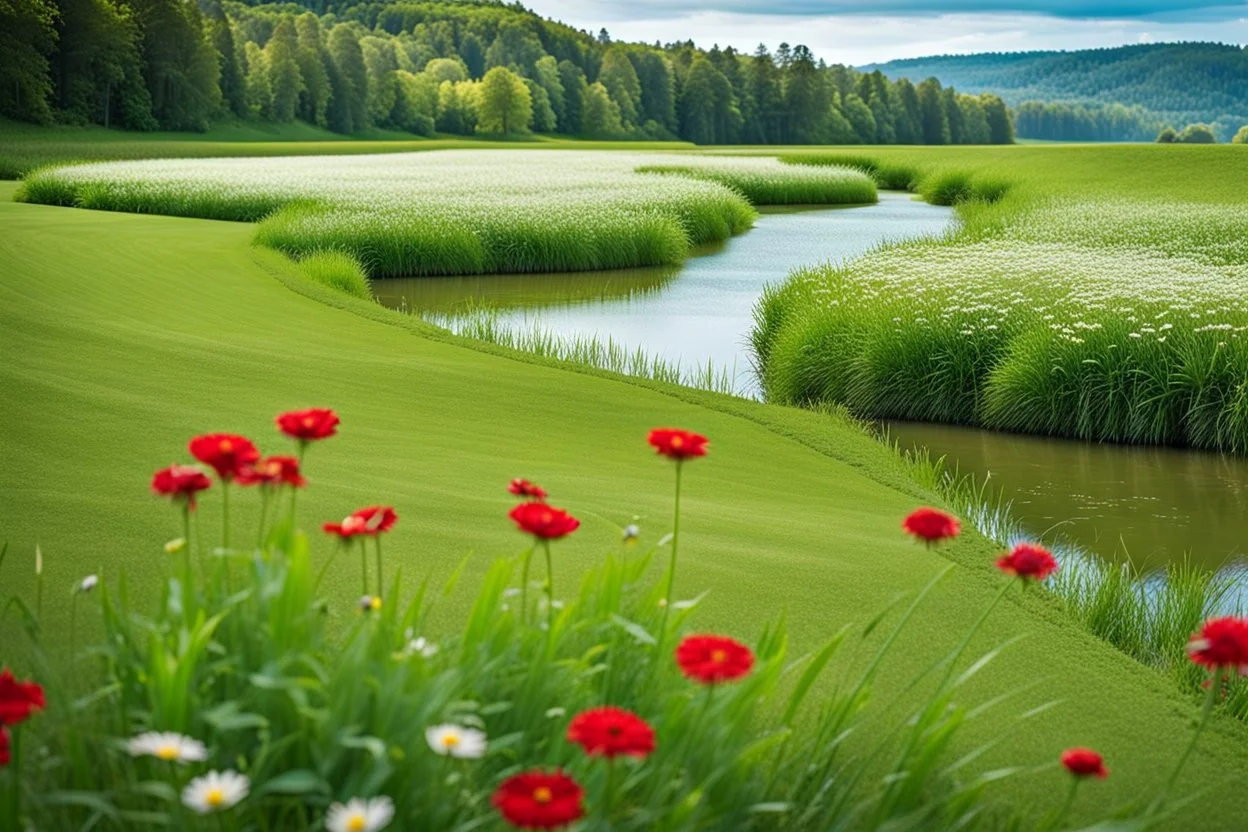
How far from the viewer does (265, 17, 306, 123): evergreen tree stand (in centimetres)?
7650

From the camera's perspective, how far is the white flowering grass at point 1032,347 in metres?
9.20

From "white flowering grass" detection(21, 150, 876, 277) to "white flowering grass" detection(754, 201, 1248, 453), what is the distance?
6.64m

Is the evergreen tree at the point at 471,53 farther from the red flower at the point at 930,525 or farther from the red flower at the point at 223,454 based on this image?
the red flower at the point at 930,525

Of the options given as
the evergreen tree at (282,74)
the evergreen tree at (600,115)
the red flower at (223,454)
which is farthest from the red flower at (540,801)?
the evergreen tree at (600,115)

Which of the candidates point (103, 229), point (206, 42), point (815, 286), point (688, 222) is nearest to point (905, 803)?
point (815, 286)

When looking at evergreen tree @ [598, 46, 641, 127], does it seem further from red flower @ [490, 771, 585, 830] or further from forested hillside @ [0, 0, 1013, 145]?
red flower @ [490, 771, 585, 830]

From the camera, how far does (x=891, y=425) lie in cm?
985

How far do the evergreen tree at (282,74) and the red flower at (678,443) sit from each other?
78947 millimetres

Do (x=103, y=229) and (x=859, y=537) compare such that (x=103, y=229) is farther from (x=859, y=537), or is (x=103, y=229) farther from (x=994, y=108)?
(x=994, y=108)

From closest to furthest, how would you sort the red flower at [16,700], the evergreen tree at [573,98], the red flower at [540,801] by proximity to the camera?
the red flower at [540,801] → the red flower at [16,700] → the evergreen tree at [573,98]

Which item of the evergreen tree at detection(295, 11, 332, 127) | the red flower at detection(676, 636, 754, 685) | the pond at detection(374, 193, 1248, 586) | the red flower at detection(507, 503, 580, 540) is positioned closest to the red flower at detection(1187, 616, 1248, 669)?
the red flower at detection(676, 636, 754, 685)

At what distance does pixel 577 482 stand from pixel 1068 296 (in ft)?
21.4

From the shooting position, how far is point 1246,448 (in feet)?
29.1

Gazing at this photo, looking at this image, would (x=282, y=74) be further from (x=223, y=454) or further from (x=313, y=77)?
(x=223, y=454)
